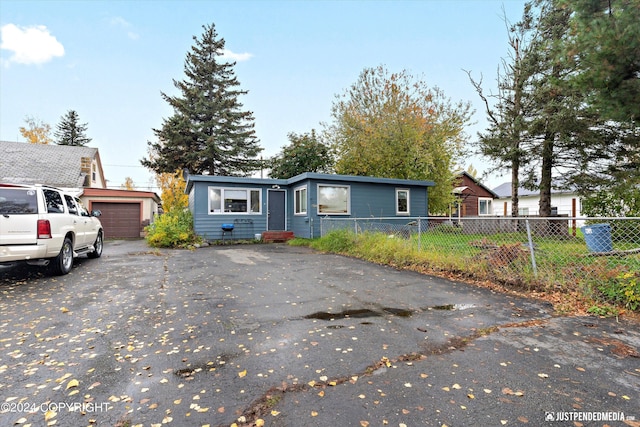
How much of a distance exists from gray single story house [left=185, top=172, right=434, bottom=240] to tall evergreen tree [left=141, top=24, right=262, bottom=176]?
466 inches

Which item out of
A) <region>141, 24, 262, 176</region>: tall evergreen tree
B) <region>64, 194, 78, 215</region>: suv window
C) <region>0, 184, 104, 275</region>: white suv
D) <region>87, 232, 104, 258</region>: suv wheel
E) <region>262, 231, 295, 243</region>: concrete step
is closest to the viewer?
<region>0, 184, 104, 275</region>: white suv

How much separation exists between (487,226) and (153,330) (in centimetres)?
888

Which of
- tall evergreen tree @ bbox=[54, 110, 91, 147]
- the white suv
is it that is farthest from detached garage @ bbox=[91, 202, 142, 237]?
tall evergreen tree @ bbox=[54, 110, 91, 147]

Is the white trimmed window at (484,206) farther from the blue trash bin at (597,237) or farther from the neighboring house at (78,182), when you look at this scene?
the neighboring house at (78,182)

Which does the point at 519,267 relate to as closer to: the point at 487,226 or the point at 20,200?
the point at 487,226

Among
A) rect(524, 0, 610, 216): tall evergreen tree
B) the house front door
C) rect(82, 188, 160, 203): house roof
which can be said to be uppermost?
rect(524, 0, 610, 216): tall evergreen tree

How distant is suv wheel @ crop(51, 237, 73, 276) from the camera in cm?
568

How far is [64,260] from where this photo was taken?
19.3ft

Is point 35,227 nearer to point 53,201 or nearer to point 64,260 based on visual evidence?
point 53,201

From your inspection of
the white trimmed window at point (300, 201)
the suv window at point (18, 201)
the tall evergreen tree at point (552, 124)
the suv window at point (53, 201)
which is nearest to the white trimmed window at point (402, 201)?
the white trimmed window at point (300, 201)

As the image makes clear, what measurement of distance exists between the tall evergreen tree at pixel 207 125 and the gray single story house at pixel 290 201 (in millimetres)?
11846

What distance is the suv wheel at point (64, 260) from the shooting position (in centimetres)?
568

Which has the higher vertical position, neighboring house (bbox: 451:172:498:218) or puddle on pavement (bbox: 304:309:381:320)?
neighboring house (bbox: 451:172:498:218)

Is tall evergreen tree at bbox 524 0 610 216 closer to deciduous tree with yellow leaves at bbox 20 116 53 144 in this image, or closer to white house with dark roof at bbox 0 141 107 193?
white house with dark roof at bbox 0 141 107 193
